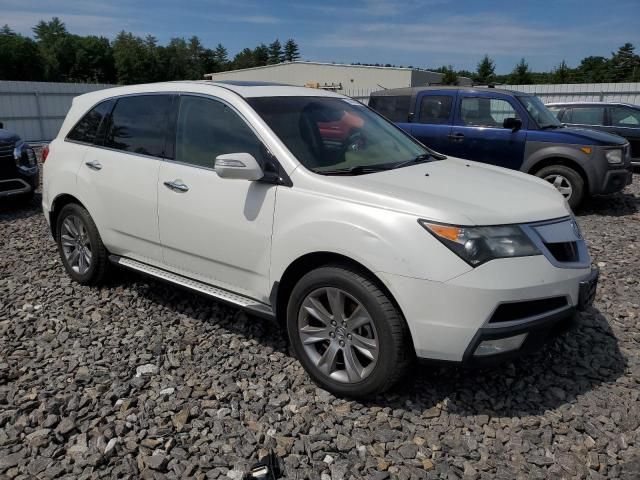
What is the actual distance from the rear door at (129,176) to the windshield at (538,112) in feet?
20.2

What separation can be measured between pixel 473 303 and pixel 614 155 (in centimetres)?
649

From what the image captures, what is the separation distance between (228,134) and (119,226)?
4.31ft

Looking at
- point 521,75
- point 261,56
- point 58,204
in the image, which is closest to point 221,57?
point 261,56

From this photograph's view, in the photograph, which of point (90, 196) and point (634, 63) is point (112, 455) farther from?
point (634, 63)

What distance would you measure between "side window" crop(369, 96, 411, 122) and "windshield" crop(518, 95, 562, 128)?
1860 millimetres

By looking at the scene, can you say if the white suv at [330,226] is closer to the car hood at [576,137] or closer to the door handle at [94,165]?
the door handle at [94,165]

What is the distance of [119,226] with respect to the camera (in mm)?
4137

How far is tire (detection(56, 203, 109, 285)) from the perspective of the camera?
4.42 meters

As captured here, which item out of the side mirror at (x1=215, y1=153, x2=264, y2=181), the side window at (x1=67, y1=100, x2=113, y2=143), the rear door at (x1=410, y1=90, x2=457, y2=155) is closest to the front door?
the side mirror at (x1=215, y1=153, x2=264, y2=181)

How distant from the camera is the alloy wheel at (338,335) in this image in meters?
2.86

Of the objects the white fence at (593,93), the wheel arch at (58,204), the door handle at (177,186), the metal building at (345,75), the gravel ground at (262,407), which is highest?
the metal building at (345,75)

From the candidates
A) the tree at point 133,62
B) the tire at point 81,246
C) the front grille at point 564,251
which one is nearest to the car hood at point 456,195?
the front grille at point 564,251

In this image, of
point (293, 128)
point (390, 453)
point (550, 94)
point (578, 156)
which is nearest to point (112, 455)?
point (390, 453)

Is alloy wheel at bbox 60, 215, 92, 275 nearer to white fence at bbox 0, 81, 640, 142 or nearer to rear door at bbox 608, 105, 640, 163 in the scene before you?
rear door at bbox 608, 105, 640, 163
